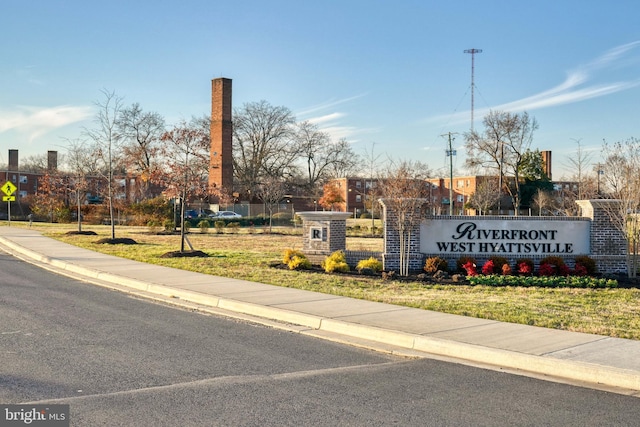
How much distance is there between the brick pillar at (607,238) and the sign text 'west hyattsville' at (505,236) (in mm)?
226

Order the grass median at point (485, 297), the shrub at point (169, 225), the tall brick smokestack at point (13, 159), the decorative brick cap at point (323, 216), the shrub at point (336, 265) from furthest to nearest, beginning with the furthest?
1. the tall brick smokestack at point (13, 159)
2. the shrub at point (169, 225)
3. the decorative brick cap at point (323, 216)
4. the shrub at point (336, 265)
5. the grass median at point (485, 297)

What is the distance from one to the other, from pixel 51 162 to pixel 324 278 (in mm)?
82204

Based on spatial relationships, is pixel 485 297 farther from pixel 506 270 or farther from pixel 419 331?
pixel 419 331

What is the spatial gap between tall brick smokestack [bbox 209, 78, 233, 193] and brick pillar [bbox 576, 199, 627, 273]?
4739cm

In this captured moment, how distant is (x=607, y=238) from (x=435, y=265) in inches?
187

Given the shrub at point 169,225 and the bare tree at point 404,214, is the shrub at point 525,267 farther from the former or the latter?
the shrub at point 169,225

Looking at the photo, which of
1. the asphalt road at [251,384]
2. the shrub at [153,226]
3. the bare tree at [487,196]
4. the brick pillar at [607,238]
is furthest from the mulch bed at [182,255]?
the bare tree at [487,196]

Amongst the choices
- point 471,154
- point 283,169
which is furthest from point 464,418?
point 283,169

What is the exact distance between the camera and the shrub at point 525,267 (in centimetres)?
1656

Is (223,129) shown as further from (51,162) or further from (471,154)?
(51,162)

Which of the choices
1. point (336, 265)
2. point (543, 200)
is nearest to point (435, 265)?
point (336, 265)

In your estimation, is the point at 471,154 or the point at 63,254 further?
the point at 471,154

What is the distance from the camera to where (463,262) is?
55.7 ft

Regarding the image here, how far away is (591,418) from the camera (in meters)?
5.83
